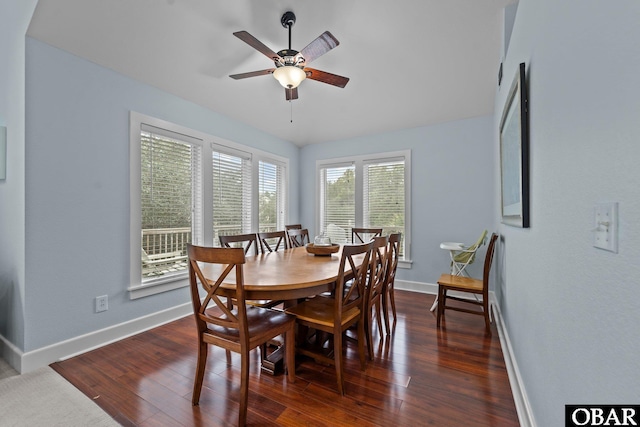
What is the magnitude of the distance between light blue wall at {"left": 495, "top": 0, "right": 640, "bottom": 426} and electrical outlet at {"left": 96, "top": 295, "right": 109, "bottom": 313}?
3.25 metres

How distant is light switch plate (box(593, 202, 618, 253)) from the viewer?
659 mm

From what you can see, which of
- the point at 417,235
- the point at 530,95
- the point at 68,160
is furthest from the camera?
the point at 417,235

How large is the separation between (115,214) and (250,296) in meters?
1.87

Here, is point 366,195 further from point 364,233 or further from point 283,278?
point 283,278

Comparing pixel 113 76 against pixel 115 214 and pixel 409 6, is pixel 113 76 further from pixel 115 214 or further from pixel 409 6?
pixel 409 6

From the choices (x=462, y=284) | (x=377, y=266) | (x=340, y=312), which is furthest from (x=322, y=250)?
(x=462, y=284)

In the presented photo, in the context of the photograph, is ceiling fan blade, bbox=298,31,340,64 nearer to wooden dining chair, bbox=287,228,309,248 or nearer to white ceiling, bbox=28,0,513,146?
white ceiling, bbox=28,0,513,146

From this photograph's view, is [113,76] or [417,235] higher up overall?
[113,76]

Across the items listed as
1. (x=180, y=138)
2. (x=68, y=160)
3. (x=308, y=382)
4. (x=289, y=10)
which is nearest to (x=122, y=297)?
(x=68, y=160)

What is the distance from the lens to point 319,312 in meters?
2.00

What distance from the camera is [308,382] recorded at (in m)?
1.93

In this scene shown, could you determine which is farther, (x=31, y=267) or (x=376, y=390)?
(x=31, y=267)

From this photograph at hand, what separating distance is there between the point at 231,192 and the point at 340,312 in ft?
8.72

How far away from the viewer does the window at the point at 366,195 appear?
4266 mm
